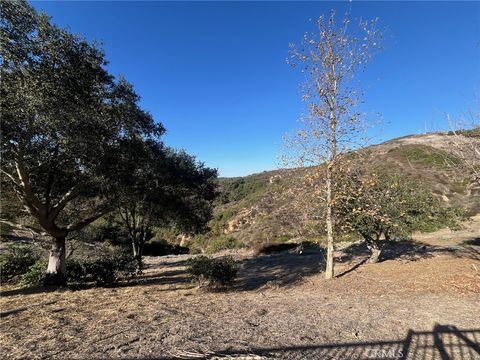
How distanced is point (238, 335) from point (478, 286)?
7.05m

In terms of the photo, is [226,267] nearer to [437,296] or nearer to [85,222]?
[85,222]

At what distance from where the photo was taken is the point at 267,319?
6.54 m

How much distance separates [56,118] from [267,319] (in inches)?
257

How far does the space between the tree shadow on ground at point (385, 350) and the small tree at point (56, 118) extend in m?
5.95

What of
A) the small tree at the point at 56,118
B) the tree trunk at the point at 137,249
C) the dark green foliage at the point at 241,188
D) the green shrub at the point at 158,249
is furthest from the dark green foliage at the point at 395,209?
the dark green foliage at the point at 241,188

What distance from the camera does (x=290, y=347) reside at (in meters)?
5.02

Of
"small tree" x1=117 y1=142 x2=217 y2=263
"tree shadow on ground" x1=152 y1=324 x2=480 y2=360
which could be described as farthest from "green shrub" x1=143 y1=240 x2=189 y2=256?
"tree shadow on ground" x1=152 y1=324 x2=480 y2=360

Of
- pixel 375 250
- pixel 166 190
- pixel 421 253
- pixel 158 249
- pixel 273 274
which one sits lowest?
pixel 273 274

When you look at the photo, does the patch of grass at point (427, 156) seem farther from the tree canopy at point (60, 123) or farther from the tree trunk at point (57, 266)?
the tree trunk at point (57, 266)

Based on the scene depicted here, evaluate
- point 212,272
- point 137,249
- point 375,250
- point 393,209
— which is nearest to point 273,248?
point 137,249

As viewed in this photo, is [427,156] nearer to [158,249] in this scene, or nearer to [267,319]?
[267,319]

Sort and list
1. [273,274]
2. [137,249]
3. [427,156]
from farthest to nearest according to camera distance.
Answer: [427,156] → [137,249] → [273,274]

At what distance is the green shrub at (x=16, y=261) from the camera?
39.4 ft

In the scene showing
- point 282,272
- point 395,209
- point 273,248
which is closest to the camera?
point 395,209
